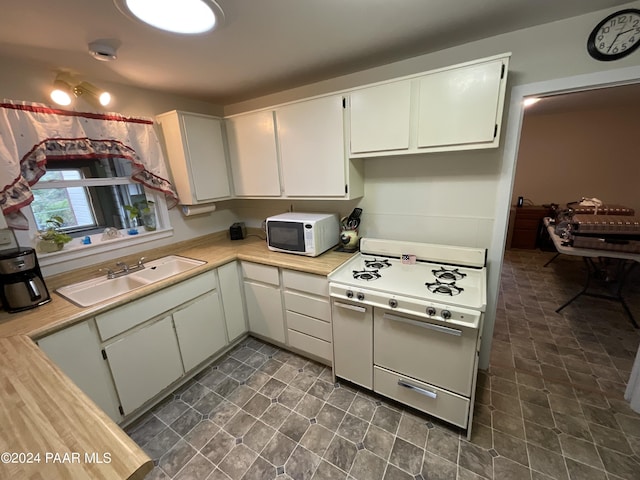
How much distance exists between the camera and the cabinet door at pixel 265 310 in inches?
88.5

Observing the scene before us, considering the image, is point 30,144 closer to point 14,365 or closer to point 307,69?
point 14,365

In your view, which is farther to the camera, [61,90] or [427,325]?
[61,90]

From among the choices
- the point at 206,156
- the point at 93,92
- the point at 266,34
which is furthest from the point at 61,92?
the point at 266,34

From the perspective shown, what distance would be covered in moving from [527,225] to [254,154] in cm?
494

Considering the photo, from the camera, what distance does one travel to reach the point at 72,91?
69.9 inches

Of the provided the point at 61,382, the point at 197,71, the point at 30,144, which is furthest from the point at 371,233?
the point at 30,144

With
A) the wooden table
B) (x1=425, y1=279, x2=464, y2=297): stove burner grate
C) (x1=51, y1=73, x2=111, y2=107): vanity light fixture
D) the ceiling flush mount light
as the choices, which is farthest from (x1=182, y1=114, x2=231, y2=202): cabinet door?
the wooden table

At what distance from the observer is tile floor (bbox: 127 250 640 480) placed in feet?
4.69

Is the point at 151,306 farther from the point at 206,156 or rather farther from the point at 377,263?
the point at 377,263

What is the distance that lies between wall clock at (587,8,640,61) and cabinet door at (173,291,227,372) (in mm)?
2844

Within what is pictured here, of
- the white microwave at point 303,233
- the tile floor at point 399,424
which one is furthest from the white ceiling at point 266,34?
the tile floor at point 399,424

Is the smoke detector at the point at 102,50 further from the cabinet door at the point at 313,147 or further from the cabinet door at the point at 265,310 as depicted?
the cabinet door at the point at 265,310

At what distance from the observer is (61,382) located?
93 cm

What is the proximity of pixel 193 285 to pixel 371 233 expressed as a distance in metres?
1.49
